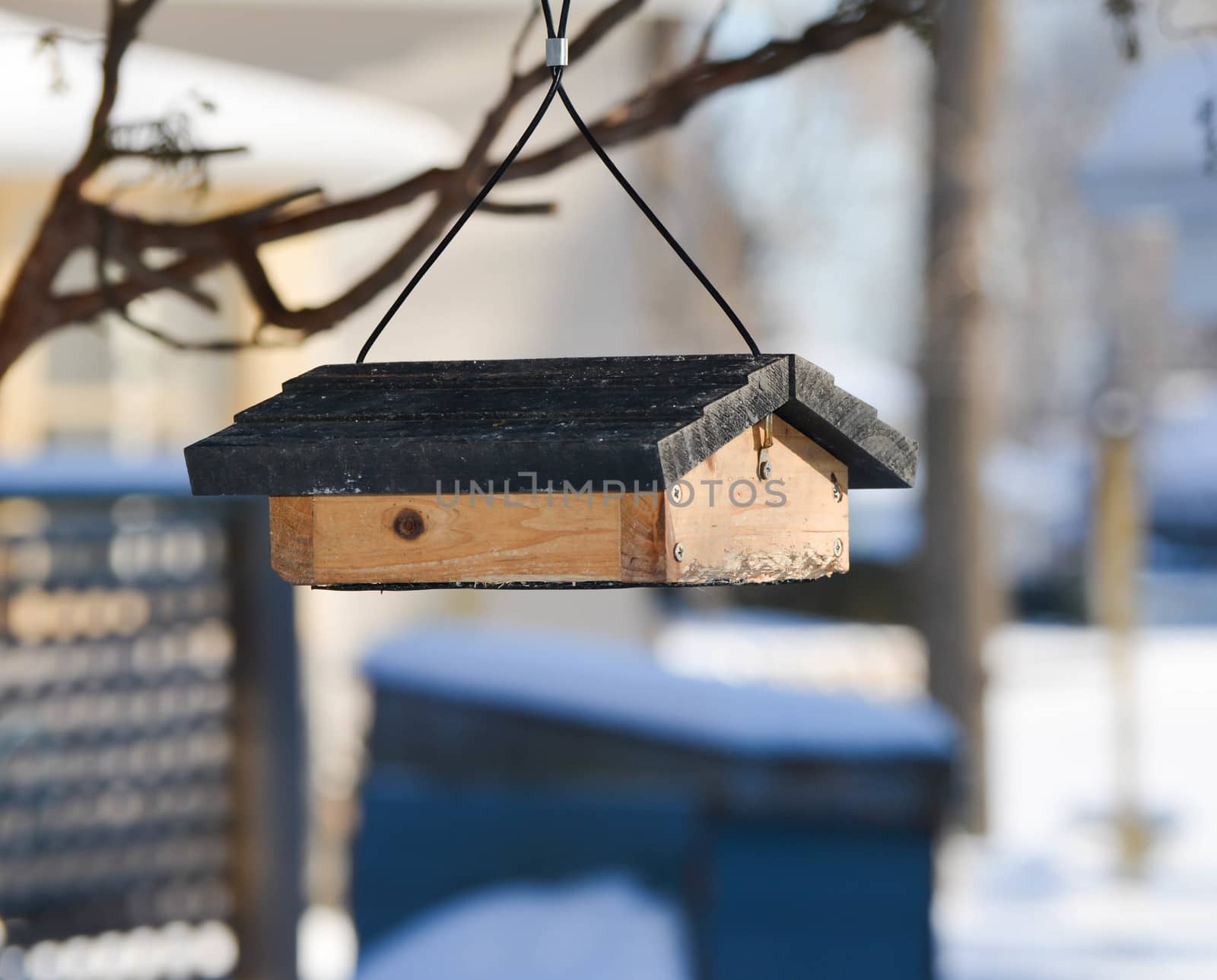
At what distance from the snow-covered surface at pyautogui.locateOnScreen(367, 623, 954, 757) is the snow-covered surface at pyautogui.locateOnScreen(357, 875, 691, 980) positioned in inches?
17.6

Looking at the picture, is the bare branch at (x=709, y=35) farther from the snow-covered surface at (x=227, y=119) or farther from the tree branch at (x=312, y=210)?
the snow-covered surface at (x=227, y=119)

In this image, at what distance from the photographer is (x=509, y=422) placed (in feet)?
4.71

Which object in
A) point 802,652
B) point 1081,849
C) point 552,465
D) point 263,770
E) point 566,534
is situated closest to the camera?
point 552,465

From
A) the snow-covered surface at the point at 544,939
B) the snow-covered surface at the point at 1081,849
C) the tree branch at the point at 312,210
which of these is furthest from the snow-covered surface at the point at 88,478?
the snow-covered surface at the point at 1081,849

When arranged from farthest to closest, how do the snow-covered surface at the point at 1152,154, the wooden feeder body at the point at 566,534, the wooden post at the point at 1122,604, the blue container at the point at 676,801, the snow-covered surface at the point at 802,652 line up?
the snow-covered surface at the point at 802,652
the wooden post at the point at 1122,604
the snow-covered surface at the point at 1152,154
the blue container at the point at 676,801
the wooden feeder body at the point at 566,534

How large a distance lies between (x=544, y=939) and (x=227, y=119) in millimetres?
2650

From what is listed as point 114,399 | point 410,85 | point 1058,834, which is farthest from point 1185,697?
point 114,399

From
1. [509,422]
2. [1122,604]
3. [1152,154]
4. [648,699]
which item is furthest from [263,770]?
[1122,604]

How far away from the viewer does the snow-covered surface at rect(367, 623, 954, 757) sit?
3.71 meters

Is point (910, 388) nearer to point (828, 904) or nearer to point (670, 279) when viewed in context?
point (670, 279)

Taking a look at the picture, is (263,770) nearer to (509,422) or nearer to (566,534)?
(566,534)

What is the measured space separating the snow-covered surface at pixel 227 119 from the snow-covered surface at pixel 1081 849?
2.98 metres

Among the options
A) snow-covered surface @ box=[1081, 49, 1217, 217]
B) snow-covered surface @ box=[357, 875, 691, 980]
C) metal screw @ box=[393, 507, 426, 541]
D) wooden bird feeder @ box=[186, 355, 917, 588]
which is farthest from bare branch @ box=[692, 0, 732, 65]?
snow-covered surface @ box=[1081, 49, 1217, 217]

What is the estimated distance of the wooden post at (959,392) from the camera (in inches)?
266
